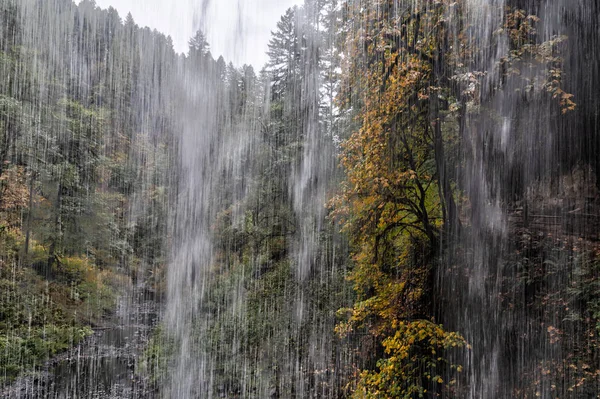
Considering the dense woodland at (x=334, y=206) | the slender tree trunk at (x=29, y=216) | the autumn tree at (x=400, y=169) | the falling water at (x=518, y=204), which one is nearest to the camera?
the falling water at (x=518, y=204)

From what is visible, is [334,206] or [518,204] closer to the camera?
[518,204]

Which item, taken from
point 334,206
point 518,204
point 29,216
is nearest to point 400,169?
point 518,204

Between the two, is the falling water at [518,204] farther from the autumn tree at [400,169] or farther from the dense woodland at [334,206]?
the autumn tree at [400,169]

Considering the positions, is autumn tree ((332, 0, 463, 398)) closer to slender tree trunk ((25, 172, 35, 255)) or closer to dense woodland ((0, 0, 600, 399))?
dense woodland ((0, 0, 600, 399))

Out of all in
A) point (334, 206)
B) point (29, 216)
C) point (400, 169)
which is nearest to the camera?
point (400, 169)

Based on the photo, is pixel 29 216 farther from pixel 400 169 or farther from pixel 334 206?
pixel 400 169

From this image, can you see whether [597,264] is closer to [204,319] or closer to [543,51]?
[543,51]

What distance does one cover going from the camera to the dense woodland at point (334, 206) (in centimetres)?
501

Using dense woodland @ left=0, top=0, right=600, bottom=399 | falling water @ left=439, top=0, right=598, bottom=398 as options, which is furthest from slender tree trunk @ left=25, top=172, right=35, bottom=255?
falling water @ left=439, top=0, right=598, bottom=398

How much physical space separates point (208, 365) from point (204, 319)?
1714mm

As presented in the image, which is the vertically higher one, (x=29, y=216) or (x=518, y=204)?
(x=518, y=204)

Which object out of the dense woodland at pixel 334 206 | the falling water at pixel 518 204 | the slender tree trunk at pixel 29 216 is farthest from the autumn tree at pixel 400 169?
the slender tree trunk at pixel 29 216

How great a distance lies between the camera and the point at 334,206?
855cm

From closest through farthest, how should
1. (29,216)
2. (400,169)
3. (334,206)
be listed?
(400,169)
(334,206)
(29,216)
